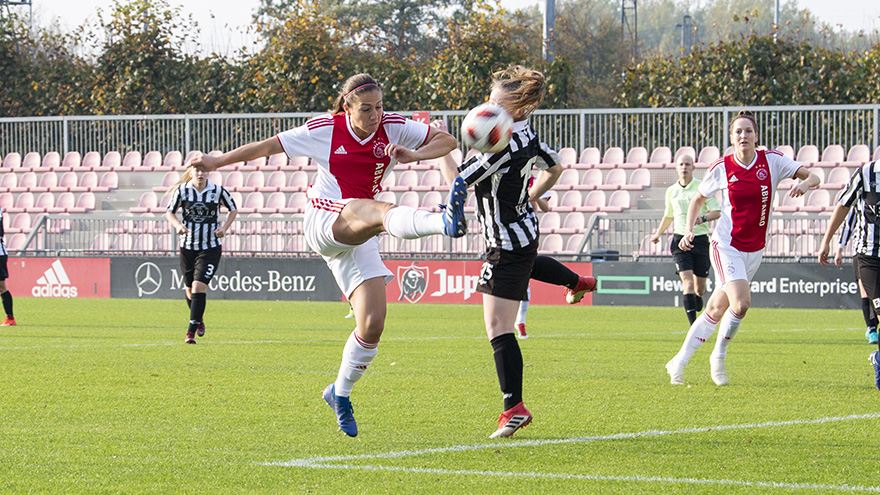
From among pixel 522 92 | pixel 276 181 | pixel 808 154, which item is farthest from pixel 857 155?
pixel 522 92

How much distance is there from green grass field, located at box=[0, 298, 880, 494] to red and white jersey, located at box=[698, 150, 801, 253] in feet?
3.60

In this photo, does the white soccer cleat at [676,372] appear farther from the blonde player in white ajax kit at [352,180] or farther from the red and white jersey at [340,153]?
the red and white jersey at [340,153]

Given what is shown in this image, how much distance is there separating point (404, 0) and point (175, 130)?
34206 mm

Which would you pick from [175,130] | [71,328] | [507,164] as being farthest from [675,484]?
[175,130]

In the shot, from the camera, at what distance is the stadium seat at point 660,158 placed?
2292cm

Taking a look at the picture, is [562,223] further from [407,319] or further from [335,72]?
[335,72]

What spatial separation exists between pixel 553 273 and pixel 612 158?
1685cm

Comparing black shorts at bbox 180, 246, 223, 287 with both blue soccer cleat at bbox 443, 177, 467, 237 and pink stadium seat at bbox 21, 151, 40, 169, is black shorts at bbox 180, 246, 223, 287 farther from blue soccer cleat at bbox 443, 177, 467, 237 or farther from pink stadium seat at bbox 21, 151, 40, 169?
pink stadium seat at bbox 21, 151, 40, 169

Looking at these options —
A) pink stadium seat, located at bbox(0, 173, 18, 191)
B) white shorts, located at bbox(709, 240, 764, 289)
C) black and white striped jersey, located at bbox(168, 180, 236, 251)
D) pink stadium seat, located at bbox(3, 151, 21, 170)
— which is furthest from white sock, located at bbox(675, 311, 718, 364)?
pink stadium seat, located at bbox(3, 151, 21, 170)

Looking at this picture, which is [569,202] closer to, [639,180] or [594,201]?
[594,201]

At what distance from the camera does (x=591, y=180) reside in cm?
2300

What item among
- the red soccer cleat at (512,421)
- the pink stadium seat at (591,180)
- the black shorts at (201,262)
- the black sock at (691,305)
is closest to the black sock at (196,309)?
the black shorts at (201,262)

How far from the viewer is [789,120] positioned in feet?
73.6

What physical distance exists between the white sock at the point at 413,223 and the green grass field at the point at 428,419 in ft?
3.42
